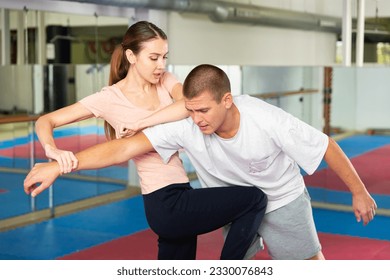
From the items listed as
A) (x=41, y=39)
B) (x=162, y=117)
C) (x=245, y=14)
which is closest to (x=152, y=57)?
(x=162, y=117)

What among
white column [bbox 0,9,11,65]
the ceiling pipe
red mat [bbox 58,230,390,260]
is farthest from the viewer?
the ceiling pipe

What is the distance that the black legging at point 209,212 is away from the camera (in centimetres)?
310

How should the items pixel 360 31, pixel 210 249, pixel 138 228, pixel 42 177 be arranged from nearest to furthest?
1. pixel 42 177
2. pixel 210 249
3. pixel 138 228
4. pixel 360 31

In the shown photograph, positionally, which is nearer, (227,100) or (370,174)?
(227,100)

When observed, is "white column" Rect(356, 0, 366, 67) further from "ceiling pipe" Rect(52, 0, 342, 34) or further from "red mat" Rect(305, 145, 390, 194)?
"red mat" Rect(305, 145, 390, 194)

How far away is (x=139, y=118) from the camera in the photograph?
3.23 meters

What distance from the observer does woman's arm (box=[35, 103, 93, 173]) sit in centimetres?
296

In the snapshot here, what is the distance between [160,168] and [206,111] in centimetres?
43

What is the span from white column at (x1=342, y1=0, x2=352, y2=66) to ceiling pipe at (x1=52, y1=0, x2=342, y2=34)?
7 centimetres

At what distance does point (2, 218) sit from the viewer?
21.5ft

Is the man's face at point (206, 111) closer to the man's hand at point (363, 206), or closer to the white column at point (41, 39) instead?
the man's hand at point (363, 206)

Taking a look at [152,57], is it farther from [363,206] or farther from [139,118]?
[363,206]

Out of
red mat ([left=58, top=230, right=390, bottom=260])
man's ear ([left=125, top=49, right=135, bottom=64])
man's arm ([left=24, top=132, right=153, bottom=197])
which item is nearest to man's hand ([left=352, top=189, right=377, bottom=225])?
man's arm ([left=24, top=132, right=153, bottom=197])

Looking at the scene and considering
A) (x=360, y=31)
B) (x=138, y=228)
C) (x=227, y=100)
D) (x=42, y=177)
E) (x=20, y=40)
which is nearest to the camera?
(x=42, y=177)
